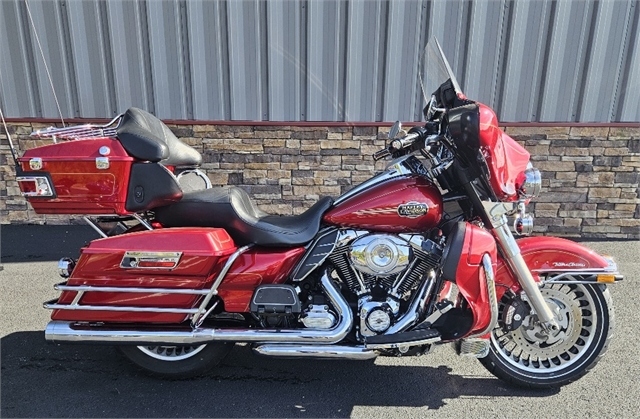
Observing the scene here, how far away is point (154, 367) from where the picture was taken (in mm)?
2658

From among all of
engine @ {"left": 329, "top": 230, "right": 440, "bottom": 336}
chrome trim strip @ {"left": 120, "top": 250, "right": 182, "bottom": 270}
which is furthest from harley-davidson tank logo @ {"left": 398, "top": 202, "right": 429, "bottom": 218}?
chrome trim strip @ {"left": 120, "top": 250, "right": 182, "bottom": 270}

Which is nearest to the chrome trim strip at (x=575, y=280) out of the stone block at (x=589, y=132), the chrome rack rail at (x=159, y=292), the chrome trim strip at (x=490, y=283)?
the chrome trim strip at (x=490, y=283)

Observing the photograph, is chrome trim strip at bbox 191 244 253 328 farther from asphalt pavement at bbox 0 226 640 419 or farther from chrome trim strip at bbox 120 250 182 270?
asphalt pavement at bbox 0 226 640 419

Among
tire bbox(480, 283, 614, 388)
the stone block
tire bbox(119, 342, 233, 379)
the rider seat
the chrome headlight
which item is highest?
the stone block

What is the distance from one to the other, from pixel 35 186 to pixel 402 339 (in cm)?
212

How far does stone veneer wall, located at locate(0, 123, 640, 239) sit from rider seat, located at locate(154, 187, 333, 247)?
2834 millimetres

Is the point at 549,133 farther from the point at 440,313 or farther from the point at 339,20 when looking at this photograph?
the point at 440,313

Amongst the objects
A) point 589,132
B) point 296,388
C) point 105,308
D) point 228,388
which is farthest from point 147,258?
point 589,132

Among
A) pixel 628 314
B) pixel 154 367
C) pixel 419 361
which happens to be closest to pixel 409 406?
pixel 419 361

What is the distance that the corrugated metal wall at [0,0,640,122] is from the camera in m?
4.90

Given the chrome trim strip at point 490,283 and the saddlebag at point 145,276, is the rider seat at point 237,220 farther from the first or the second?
the chrome trim strip at point 490,283

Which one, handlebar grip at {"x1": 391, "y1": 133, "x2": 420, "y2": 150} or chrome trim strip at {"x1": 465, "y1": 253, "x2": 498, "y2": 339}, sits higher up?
handlebar grip at {"x1": 391, "y1": 133, "x2": 420, "y2": 150}

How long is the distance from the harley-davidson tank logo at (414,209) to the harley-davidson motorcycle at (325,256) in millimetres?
11

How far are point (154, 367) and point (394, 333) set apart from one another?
4.89ft
